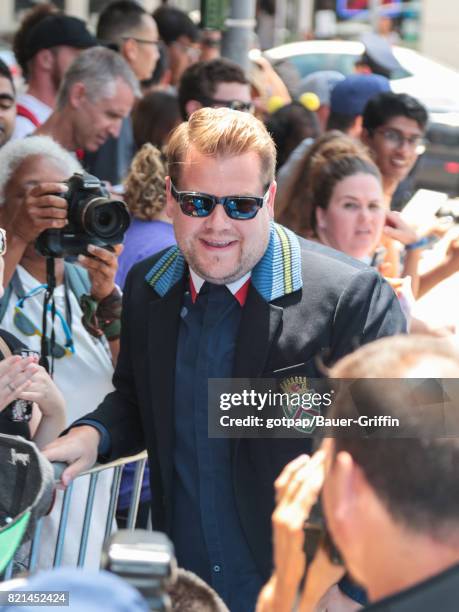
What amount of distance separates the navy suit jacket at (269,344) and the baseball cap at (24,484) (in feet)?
1.69

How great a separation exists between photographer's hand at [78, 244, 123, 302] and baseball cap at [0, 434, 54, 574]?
1.24 m

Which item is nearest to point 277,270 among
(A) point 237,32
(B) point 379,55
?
(A) point 237,32

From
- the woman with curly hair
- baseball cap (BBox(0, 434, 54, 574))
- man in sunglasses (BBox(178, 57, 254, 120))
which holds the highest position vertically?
baseball cap (BBox(0, 434, 54, 574))

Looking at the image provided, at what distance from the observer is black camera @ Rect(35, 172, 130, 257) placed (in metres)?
3.66

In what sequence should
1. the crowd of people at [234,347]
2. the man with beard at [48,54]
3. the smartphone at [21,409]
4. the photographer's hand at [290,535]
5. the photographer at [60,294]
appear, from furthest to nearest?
the man with beard at [48,54]
the photographer at [60,294]
the smartphone at [21,409]
the photographer's hand at [290,535]
the crowd of people at [234,347]

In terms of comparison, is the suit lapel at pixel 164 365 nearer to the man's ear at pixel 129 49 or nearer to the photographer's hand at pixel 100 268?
the photographer's hand at pixel 100 268

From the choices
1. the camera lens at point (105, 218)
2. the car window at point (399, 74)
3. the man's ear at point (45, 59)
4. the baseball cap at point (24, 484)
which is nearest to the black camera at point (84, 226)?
the camera lens at point (105, 218)

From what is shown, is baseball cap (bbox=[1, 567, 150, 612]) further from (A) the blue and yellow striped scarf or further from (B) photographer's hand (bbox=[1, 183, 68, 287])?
(B) photographer's hand (bbox=[1, 183, 68, 287])

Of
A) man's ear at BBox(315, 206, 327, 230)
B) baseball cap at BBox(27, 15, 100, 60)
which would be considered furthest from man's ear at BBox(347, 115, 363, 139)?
man's ear at BBox(315, 206, 327, 230)

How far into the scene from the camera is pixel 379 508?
164 cm

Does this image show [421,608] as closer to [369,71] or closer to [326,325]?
[326,325]

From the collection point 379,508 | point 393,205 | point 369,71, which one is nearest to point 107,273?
point 379,508

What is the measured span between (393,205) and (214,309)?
137 inches

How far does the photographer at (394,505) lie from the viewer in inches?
62.2
